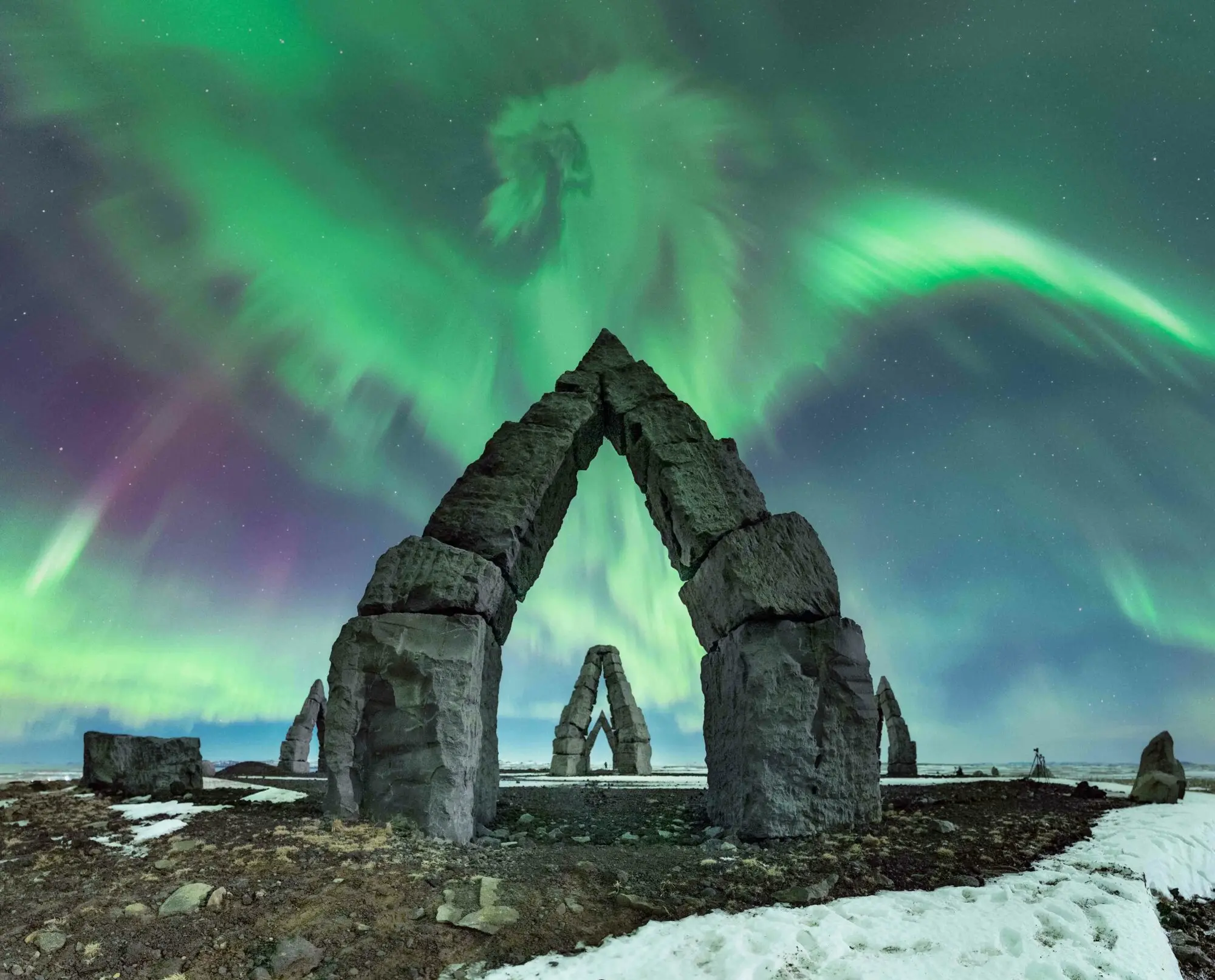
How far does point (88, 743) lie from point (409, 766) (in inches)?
254

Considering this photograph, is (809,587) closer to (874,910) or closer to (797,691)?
(797,691)

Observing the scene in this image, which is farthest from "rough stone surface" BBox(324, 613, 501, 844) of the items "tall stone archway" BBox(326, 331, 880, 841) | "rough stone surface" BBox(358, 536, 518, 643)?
"rough stone surface" BBox(358, 536, 518, 643)

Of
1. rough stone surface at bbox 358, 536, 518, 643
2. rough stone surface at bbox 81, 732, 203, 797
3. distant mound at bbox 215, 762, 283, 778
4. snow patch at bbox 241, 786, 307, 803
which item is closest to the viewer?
rough stone surface at bbox 358, 536, 518, 643

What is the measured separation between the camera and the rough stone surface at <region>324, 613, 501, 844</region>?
5406 mm

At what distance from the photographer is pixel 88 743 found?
8.99 meters

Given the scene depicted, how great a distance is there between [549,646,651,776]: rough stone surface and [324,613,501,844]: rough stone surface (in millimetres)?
12172

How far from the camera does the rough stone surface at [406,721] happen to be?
5406mm

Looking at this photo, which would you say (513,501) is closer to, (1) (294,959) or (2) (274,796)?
(1) (294,959)

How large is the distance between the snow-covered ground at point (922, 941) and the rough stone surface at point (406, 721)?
2.60m

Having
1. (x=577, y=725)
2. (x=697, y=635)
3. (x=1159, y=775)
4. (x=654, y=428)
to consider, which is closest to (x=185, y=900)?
(x=697, y=635)

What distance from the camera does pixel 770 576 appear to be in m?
6.16

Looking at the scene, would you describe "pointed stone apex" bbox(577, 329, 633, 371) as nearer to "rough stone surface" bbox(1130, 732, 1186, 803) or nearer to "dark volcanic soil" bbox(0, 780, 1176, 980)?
"dark volcanic soil" bbox(0, 780, 1176, 980)

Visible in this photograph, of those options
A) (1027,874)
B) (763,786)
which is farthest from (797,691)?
(1027,874)

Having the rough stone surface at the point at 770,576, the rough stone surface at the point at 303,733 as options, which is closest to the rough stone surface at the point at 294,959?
the rough stone surface at the point at 770,576
